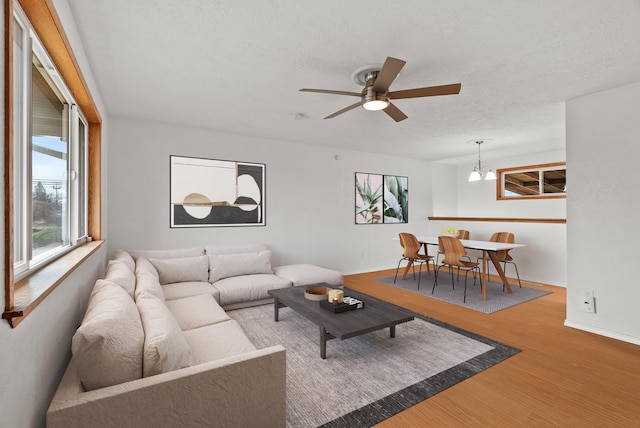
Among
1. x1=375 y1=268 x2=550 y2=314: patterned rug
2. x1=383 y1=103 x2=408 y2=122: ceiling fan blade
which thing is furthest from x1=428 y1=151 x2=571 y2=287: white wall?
x1=383 y1=103 x2=408 y2=122: ceiling fan blade

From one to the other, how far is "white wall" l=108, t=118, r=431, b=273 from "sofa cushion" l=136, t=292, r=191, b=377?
2.65 metres

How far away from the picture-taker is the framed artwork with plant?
599cm

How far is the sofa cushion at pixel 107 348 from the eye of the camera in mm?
1208

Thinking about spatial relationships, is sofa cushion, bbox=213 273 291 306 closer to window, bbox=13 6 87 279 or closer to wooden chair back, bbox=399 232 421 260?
window, bbox=13 6 87 279

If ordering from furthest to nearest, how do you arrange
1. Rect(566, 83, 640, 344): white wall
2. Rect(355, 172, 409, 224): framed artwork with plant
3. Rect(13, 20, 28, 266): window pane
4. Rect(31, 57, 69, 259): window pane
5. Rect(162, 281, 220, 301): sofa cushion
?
1. Rect(355, 172, 409, 224): framed artwork with plant
2. Rect(162, 281, 220, 301): sofa cushion
3. Rect(566, 83, 640, 344): white wall
4. Rect(31, 57, 69, 259): window pane
5. Rect(13, 20, 28, 266): window pane

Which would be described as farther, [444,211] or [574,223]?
[444,211]

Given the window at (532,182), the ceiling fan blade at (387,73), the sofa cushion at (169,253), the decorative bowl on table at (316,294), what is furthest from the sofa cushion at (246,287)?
the window at (532,182)

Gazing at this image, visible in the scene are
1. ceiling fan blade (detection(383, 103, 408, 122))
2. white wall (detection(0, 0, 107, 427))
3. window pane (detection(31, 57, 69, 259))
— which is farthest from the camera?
ceiling fan blade (detection(383, 103, 408, 122))

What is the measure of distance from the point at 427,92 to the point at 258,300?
2.96 meters

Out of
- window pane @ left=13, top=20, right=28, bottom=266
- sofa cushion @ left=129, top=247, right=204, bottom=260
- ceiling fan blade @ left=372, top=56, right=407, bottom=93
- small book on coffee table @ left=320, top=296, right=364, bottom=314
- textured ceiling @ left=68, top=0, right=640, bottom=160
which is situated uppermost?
textured ceiling @ left=68, top=0, right=640, bottom=160

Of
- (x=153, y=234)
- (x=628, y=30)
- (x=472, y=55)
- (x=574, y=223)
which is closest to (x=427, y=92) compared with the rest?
(x=472, y=55)

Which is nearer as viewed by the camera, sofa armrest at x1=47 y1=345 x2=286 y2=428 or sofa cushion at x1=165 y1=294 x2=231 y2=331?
sofa armrest at x1=47 y1=345 x2=286 y2=428

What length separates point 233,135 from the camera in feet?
15.1

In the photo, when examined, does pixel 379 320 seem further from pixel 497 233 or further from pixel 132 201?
pixel 497 233
